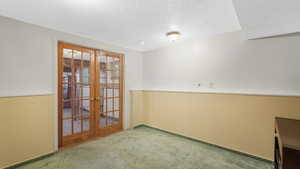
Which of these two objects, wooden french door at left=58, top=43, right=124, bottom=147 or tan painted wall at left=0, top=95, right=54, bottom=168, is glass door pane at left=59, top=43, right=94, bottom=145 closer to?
wooden french door at left=58, top=43, right=124, bottom=147

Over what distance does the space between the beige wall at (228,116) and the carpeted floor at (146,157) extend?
0.21 meters

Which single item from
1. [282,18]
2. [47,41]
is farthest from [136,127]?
[282,18]

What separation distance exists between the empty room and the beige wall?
0.06ft

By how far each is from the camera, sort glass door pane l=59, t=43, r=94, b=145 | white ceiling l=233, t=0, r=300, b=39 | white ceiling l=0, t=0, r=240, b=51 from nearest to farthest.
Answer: white ceiling l=233, t=0, r=300, b=39
white ceiling l=0, t=0, r=240, b=51
glass door pane l=59, t=43, r=94, b=145

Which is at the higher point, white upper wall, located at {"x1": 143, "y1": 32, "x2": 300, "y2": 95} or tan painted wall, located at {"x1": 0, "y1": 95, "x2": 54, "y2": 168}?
white upper wall, located at {"x1": 143, "y1": 32, "x2": 300, "y2": 95}

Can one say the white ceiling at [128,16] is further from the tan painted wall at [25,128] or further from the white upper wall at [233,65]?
the tan painted wall at [25,128]

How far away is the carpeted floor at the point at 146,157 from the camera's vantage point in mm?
2143

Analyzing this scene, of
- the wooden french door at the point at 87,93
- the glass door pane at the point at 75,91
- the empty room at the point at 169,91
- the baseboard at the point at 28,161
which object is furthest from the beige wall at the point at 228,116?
the baseboard at the point at 28,161

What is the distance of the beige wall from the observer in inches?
87.2

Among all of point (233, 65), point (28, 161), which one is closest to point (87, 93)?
point (28, 161)

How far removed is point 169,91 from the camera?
355cm

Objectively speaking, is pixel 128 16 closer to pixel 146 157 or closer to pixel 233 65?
pixel 233 65

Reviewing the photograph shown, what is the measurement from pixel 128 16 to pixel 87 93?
1.97 meters

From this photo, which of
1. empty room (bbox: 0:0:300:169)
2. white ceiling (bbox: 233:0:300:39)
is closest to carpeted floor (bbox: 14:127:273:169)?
empty room (bbox: 0:0:300:169)
